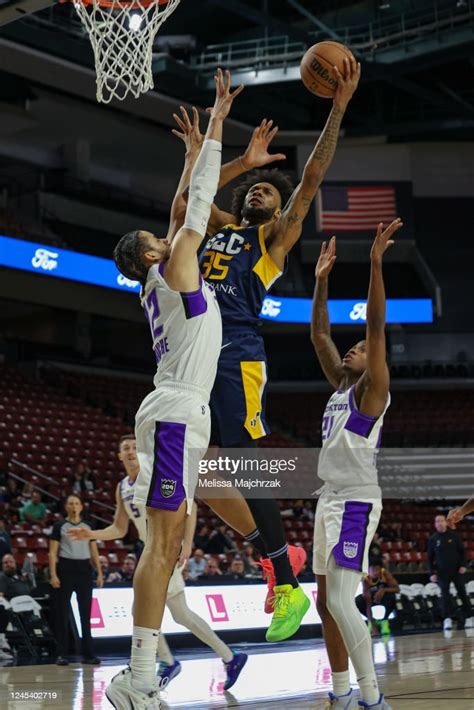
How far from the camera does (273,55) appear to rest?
22016 mm

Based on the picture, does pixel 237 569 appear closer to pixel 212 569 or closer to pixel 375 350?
pixel 212 569

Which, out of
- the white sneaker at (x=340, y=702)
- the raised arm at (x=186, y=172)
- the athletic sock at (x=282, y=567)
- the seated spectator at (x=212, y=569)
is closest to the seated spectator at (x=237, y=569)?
the seated spectator at (x=212, y=569)

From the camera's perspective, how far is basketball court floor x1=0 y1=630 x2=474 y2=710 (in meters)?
5.38

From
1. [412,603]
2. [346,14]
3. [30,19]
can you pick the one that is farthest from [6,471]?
[346,14]

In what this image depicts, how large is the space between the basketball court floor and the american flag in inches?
655

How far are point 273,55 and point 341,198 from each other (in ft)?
16.1

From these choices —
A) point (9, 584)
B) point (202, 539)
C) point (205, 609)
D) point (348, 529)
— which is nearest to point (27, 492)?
point (202, 539)

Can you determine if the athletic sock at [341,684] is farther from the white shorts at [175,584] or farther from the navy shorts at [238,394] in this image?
the white shorts at [175,584]

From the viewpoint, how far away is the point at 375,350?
4.67m

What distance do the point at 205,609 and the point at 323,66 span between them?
765 cm

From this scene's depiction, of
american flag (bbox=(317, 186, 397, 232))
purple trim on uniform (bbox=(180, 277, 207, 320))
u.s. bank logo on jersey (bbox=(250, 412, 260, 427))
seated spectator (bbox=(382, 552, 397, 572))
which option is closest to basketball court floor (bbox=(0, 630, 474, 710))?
u.s. bank logo on jersey (bbox=(250, 412, 260, 427))

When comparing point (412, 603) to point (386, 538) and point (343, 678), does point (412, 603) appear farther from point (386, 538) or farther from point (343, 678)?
point (343, 678)

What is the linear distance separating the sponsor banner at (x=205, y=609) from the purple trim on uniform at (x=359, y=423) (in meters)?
5.92

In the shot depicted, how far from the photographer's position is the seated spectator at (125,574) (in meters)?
11.3
